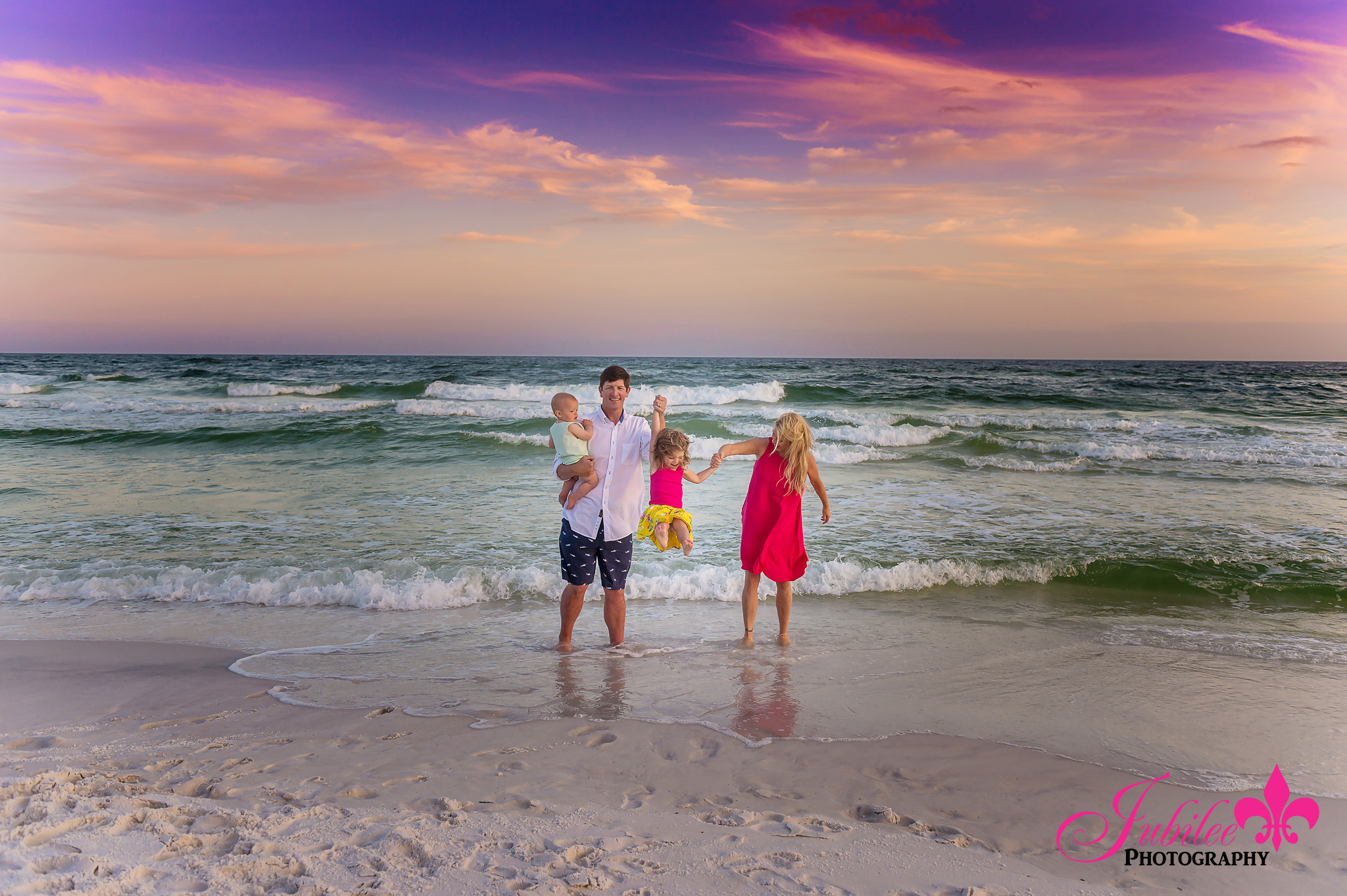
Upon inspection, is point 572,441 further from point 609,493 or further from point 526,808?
point 526,808

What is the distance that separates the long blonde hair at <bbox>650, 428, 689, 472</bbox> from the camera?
5.01 m

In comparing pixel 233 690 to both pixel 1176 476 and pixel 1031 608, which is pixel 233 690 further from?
pixel 1176 476

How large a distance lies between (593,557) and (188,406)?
2577 centimetres

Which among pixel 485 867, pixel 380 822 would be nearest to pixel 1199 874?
pixel 485 867

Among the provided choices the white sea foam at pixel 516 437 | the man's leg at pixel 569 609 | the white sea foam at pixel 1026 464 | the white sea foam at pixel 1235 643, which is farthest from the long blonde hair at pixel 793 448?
the white sea foam at pixel 516 437

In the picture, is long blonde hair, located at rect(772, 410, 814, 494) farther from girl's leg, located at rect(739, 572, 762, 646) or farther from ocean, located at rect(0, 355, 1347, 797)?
ocean, located at rect(0, 355, 1347, 797)

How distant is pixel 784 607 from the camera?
5.64 m

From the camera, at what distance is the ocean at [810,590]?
4.40 meters

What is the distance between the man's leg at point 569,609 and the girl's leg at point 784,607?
1.35 m

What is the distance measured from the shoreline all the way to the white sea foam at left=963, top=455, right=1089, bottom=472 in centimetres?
1103

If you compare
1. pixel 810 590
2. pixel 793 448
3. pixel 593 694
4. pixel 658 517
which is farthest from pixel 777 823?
pixel 810 590

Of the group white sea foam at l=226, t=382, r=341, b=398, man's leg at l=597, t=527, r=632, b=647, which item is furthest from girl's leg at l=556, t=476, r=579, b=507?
white sea foam at l=226, t=382, r=341, b=398

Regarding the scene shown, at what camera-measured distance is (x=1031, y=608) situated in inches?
259

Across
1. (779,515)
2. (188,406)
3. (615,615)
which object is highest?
(188,406)
